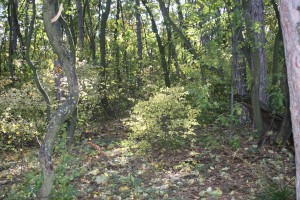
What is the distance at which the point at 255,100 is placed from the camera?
6500 mm

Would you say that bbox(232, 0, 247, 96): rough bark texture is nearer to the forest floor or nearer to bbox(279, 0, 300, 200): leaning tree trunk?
the forest floor

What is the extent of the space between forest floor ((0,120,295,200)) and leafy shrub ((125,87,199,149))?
32cm

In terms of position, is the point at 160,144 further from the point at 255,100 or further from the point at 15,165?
the point at 15,165

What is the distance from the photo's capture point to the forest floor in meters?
4.62

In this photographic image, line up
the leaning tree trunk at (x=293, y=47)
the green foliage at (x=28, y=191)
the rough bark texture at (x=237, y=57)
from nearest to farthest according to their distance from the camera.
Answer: the leaning tree trunk at (x=293, y=47) → the green foliage at (x=28, y=191) → the rough bark texture at (x=237, y=57)

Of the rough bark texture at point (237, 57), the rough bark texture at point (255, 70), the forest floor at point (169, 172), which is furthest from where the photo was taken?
the rough bark texture at point (237, 57)

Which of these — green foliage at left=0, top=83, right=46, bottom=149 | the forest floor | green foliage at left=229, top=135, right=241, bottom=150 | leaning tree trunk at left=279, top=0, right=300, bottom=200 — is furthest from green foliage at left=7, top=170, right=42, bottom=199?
green foliage at left=229, top=135, right=241, bottom=150

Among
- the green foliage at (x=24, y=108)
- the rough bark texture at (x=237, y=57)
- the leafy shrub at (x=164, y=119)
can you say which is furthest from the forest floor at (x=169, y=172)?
the rough bark texture at (x=237, y=57)

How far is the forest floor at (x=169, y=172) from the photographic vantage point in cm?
462

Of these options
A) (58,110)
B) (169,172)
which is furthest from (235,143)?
(58,110)

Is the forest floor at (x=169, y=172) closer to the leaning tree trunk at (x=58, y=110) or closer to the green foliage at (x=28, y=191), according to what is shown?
the green foliage at (x=28, y=191)

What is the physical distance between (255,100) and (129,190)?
10.4 ft

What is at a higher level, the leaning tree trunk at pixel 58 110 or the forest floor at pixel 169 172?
the leaning tree trunk at pixel 58 110

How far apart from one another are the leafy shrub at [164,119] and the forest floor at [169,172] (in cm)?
32
